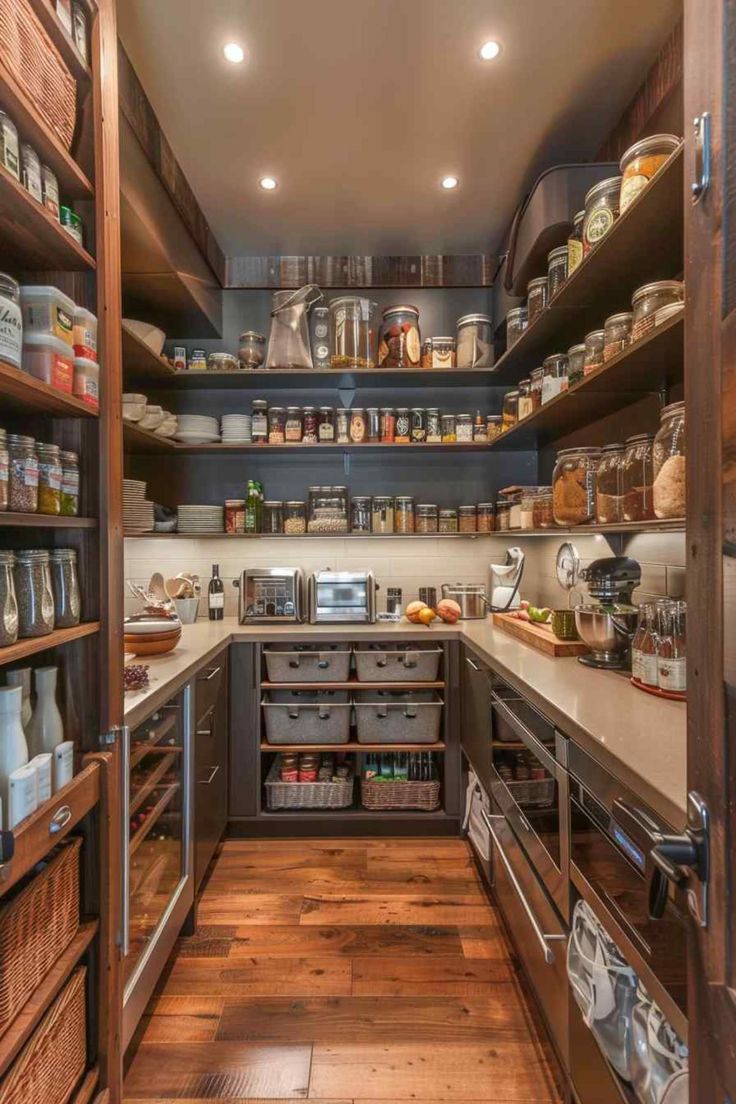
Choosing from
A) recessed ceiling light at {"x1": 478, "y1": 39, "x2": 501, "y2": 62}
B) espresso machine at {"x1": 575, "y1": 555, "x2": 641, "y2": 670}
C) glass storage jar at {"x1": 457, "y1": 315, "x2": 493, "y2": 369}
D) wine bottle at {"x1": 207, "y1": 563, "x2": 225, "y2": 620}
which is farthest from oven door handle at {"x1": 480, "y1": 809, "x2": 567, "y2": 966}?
recessed ceiling light at {"x1": 478, "y1": 39, "x2": 501, "y2": 62}

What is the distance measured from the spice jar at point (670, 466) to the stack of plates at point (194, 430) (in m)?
2.04

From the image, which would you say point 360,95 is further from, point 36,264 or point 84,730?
point 84,730

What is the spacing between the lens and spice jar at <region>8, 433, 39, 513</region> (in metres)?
0.93

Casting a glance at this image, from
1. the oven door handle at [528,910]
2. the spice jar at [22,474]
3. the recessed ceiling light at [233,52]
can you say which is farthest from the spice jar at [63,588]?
the recessed ceiling light at [233,52]

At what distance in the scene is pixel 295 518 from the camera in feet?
8.79

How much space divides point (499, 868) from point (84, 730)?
4.46 feet

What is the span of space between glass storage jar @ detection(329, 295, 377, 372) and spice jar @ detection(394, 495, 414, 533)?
0.68 meters

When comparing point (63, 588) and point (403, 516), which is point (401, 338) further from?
point (63, 588)

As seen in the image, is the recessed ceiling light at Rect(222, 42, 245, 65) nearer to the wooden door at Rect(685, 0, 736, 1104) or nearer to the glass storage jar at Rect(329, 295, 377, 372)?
the glass storage jar at Rect(329, 295, 377, 372)

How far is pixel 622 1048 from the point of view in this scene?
91cm

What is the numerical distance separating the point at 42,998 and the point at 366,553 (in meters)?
2.16

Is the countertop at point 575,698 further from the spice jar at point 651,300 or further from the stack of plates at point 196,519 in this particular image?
the spice jar at point 651,300

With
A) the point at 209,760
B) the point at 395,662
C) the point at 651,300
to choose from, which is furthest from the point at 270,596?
the point at 651,300

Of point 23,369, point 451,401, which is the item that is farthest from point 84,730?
point 451,401
